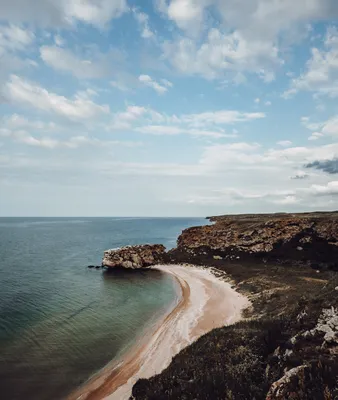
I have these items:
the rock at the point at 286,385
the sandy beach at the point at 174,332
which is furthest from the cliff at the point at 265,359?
the sandy beach at the point at 174,332

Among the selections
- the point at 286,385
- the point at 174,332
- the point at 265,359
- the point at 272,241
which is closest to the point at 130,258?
the point at 272,241

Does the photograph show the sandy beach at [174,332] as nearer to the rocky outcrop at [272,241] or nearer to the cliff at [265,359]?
the cliff at [265,359]

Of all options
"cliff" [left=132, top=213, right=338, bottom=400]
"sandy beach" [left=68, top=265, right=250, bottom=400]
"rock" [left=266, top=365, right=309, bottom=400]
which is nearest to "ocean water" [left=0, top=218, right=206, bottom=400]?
"sandy beach" [left=68, top=265, right=250, bottom=400]

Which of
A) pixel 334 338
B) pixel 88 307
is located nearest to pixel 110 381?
pixel 334 338

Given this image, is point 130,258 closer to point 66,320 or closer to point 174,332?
point 66,320

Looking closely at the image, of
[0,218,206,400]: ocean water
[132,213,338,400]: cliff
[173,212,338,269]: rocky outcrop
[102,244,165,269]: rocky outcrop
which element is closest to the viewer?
[132,213,338,400]: cliff

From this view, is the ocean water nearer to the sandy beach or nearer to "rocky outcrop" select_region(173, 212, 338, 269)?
the sandy beach
